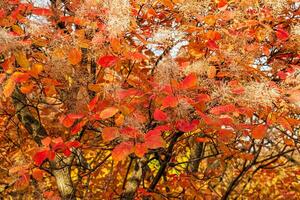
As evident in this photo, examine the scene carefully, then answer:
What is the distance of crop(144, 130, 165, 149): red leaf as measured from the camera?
8.27 ft

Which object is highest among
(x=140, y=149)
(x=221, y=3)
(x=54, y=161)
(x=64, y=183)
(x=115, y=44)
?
(x=221, y=3)

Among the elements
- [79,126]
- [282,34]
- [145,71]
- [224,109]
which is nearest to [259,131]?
[224,109]

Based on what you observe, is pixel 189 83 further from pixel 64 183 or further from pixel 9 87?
pixel 64 183

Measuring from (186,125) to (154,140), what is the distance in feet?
1.01

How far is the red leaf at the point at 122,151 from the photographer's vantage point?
254 centimetres

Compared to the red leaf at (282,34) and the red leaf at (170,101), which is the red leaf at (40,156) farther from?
the red leaf at (282,34)

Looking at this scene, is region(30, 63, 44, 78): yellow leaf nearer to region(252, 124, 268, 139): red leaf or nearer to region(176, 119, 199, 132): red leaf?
region(176, 119, 199, 132): red leaf

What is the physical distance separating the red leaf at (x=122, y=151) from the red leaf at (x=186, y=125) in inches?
13.3

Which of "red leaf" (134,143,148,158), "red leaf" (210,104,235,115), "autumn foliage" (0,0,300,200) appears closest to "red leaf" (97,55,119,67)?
"autumn foliage" (0,0,300,200)

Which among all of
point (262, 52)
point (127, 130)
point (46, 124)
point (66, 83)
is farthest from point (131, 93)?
point (46, 124)

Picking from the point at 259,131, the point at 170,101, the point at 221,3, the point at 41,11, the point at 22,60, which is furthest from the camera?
the point at 41,11

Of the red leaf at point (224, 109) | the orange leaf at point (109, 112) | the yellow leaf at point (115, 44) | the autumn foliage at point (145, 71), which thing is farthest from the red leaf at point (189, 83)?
the yellow leaf at point (115, 44)

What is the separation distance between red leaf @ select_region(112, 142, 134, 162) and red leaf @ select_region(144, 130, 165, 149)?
10 centimetres

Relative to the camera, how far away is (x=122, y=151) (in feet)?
8.42
